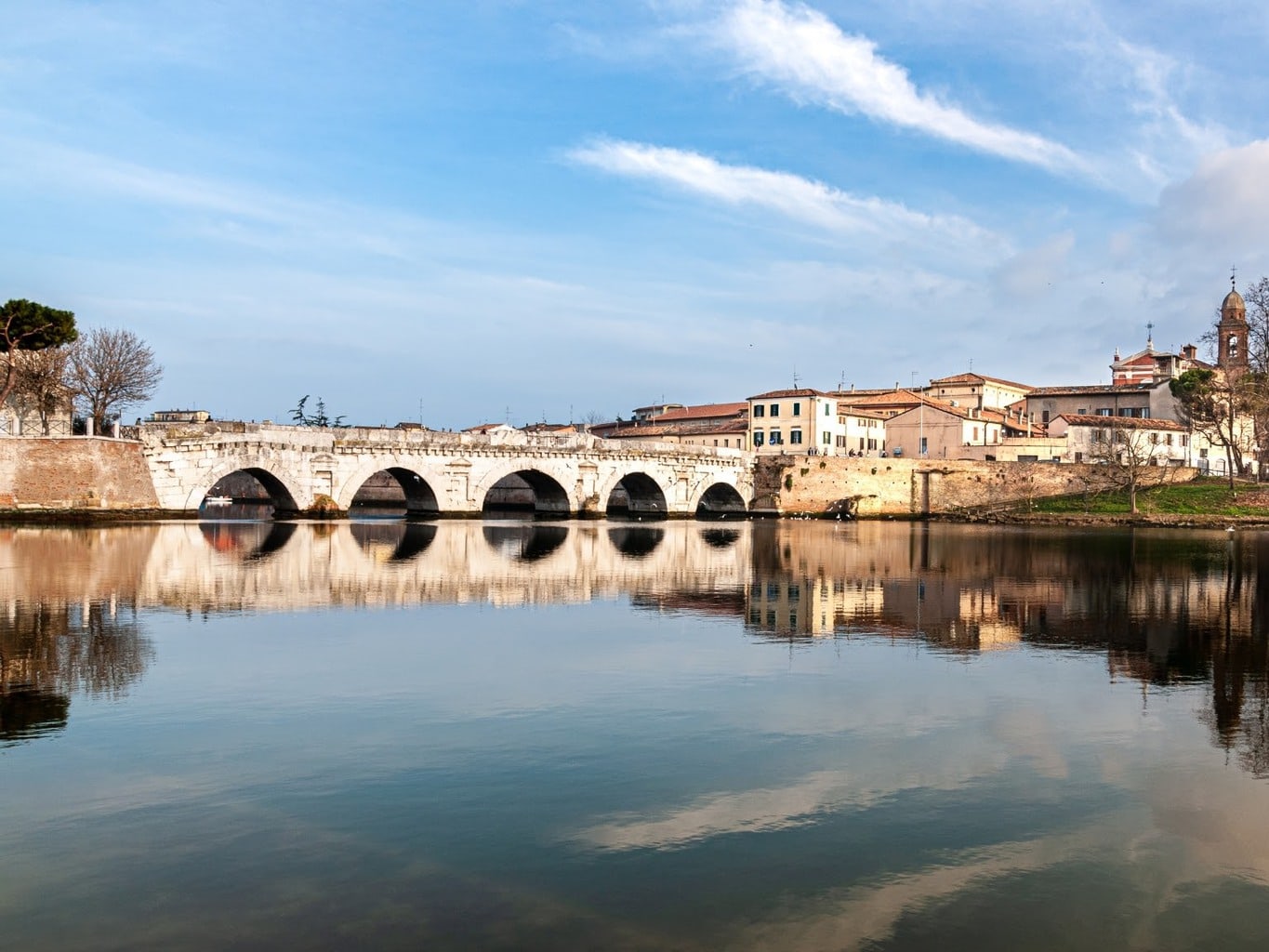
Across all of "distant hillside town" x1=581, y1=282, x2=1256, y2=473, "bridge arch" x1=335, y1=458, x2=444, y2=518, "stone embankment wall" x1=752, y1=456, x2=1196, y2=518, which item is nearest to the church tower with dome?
"distant hillside town" x1=581, y1=282, x2=1256, y2=473

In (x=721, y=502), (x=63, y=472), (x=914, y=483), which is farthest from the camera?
(x=721, y=502)

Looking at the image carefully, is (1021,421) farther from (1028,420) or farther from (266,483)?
(266,483)

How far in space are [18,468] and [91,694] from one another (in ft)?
128

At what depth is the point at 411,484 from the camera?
223ft

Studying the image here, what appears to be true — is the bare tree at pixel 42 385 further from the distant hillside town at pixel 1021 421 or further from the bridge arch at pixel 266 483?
the distant hillside town at pixel 1021 421

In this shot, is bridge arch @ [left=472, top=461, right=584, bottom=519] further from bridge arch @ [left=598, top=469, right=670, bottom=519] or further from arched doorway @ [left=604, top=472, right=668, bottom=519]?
arched doorway @ [left=604, top=472, right=668, bottom=519]

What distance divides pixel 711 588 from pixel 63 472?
3241 cm

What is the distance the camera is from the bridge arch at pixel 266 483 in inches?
2131

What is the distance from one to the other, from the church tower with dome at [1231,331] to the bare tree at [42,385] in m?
77.1

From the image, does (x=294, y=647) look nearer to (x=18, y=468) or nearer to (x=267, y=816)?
(x=267, y=816)

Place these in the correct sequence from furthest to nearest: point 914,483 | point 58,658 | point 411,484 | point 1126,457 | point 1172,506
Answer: point 1126,457 < point 914,483 < point 1172,506 < point 411,484 < point 58,658

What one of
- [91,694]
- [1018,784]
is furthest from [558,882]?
[91,694]

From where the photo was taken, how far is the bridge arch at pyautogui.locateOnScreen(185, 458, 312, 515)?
2131 inches

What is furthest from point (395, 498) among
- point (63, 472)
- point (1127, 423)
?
point (1127, 423)
